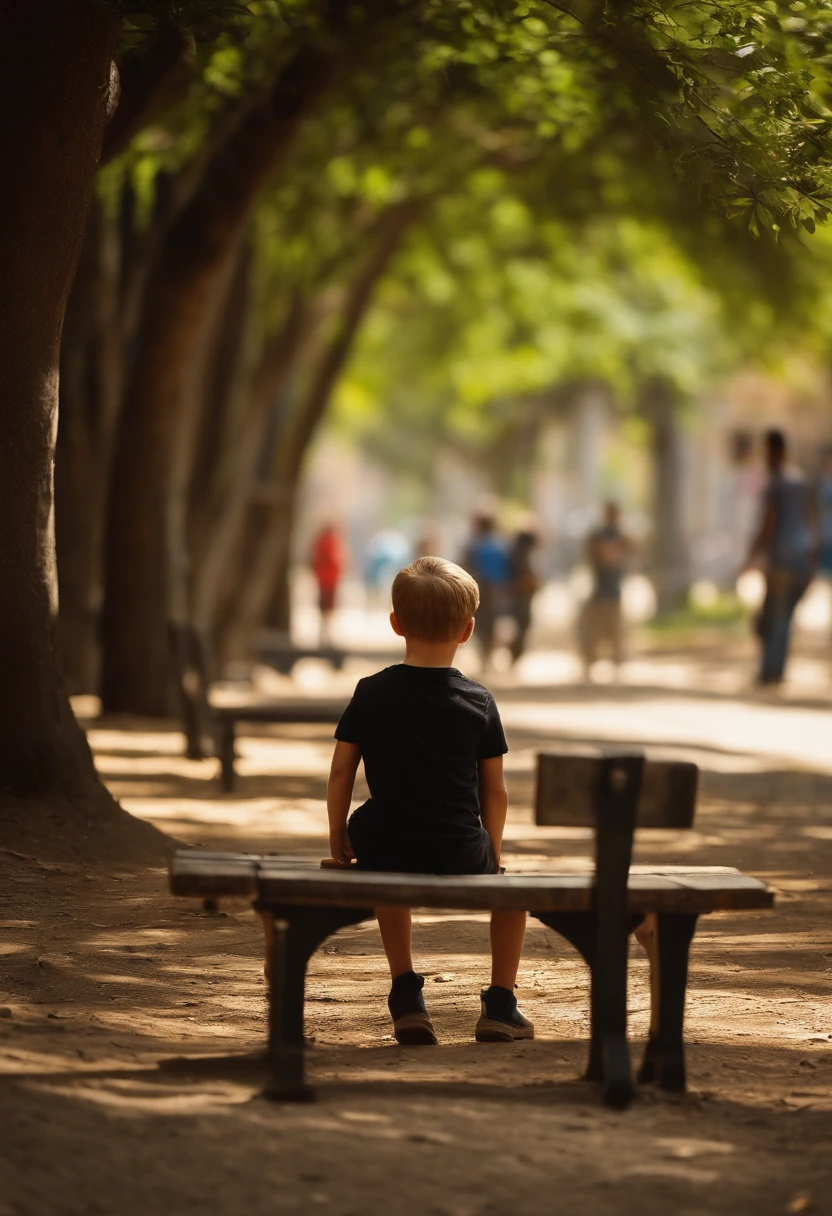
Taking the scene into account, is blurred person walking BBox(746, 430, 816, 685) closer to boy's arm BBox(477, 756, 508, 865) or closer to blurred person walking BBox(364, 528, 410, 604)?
boy's arm BBox(477, 756, 508, 865)

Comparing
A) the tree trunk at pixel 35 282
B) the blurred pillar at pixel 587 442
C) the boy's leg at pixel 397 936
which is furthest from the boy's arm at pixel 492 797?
the blurred pillar at pixel 587 442

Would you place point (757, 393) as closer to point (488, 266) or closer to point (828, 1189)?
point (488, 266)

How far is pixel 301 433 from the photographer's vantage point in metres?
21.2

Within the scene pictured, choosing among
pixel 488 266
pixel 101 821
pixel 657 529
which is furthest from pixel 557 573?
pixel 101 821

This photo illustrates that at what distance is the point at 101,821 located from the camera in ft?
27.5

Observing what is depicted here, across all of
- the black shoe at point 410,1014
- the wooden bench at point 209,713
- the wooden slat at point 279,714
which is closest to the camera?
the black shoe at point 410,1014

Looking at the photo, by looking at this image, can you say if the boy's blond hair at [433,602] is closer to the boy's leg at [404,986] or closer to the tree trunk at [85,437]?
the boy's leg at [404,986]

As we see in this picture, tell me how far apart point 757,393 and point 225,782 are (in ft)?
169

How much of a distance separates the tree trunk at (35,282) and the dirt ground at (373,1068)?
2.35ft

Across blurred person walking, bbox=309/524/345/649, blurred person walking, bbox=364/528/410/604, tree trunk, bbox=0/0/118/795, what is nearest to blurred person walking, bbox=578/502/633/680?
blurred person walking, bbox=309/524/345/649

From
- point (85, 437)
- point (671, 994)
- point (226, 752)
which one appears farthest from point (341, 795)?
point (85, 437)

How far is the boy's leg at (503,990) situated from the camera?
541 centimetres

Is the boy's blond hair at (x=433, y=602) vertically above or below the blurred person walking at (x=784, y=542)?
above

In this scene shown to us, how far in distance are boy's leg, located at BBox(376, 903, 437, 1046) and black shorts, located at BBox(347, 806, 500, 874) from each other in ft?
0.97
